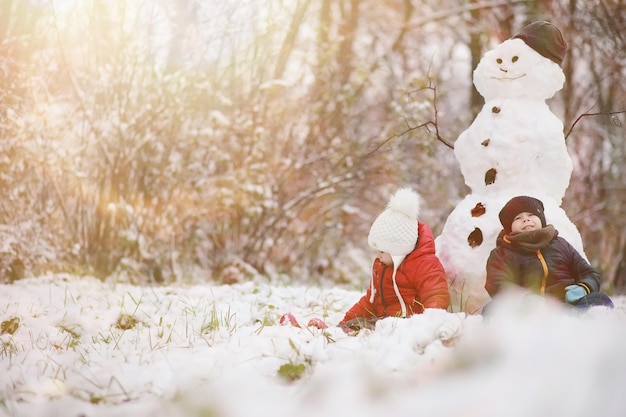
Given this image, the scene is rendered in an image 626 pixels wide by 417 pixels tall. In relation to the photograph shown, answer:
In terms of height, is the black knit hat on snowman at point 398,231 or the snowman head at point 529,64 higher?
the snowman head at point 529,64

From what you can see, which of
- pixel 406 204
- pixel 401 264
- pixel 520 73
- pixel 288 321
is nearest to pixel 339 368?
pixel 288 321

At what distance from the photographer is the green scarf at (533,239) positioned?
3.02 meters

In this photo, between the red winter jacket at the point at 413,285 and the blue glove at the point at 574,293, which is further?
the red winter jacket at the point at 413,285

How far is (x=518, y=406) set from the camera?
1616 millimetres

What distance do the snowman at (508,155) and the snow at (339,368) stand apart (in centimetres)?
56

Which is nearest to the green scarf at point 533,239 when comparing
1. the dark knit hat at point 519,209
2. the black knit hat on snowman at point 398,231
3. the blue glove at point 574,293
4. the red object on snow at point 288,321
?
the dark knit hat at point 519,209

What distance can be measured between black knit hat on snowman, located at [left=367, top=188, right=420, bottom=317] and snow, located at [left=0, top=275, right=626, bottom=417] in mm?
666

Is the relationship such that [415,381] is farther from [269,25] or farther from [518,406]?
[269,25]

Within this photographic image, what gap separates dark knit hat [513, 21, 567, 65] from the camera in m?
3.52

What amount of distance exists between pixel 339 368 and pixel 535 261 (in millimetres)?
1361

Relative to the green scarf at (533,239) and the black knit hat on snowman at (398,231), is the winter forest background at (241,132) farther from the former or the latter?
the green scarf at (533,239)

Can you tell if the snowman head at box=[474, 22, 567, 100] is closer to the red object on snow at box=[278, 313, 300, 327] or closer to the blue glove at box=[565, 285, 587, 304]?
the blue glove at box=[565, 285, 587, 304]

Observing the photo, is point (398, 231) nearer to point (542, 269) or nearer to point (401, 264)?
point (401, 264)

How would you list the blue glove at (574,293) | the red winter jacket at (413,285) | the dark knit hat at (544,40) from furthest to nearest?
the dark knit hat at (544,40) → the red winter jacket at (413,285) → the blue glove at (574,293)
